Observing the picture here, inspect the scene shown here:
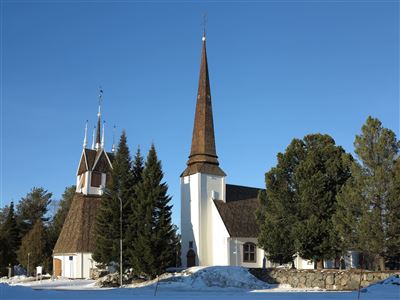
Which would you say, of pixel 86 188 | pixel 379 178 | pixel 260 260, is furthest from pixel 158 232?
pixel 86 188

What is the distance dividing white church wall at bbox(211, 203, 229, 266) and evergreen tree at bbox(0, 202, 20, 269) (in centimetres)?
2951

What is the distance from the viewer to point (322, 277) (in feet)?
102

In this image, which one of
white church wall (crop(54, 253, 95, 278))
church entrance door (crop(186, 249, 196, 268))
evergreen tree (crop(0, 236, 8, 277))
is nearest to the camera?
church entrance door (crop(186, 249, 196, 268))

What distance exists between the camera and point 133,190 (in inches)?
1658

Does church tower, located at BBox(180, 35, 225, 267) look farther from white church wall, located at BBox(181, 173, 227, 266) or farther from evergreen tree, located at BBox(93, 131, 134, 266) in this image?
evergreen tree, located at BBox(93, 131, 134, 266)

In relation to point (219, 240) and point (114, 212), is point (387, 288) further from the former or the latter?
point (114, 212)

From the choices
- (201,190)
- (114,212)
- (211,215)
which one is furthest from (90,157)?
(211,215)

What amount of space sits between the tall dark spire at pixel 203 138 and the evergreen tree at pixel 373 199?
16.8 m

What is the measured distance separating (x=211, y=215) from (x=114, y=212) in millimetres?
9411

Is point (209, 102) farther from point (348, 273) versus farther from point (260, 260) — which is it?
point (348, 273)

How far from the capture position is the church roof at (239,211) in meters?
44.0

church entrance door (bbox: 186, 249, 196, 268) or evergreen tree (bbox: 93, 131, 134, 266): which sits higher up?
evergreen tree (bbox: 93, 131, 134, 266)

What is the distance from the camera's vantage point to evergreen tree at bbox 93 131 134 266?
132 ft

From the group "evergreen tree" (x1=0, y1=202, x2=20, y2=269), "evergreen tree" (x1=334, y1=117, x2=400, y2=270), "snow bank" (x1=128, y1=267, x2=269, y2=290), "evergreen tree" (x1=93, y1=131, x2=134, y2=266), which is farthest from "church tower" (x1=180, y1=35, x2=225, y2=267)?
"evergreen tree" (x1=0, y1=202, x2=20, y2=269)
